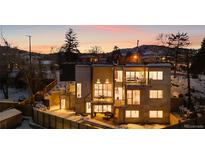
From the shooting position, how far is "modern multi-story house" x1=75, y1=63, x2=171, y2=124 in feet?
48.0

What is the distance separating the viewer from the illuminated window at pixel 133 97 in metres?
14.7

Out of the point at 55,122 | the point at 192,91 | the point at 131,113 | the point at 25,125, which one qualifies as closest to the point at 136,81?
the point at 131,113

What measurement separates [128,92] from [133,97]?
0.39 meters

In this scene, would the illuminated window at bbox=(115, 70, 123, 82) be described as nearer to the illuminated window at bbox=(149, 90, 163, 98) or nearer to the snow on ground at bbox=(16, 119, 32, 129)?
the illuminated window at bbox=(149, 90, 163, 98)

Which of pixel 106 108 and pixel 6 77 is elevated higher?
pixel 6 77

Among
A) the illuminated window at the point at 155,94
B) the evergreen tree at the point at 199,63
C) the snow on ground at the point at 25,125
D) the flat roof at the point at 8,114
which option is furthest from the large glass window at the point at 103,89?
the evergreen tree at the point at 199,63

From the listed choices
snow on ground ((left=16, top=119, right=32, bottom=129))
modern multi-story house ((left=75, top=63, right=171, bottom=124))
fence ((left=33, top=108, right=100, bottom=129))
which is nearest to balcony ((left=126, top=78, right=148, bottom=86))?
modern multi-story house ((left=75, top=63, right=171, bottom=124))

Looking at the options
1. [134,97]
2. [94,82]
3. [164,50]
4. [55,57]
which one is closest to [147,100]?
[134,97]

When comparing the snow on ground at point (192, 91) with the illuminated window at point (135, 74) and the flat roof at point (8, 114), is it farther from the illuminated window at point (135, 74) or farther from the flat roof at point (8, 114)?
the flat roof at point (8, 114)

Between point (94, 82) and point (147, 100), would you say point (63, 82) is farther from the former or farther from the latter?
point (147, 100)

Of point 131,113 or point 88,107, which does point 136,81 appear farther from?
point 88,107

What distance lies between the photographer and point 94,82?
15.7 metres

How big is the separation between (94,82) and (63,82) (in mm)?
5974

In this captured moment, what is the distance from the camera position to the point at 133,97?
14.7 metres
